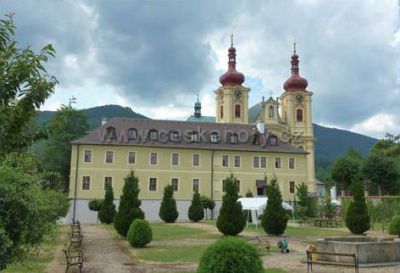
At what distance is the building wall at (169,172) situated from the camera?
51.2 metres

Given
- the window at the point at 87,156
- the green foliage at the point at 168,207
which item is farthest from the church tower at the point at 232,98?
the green foliage at the point at 168,207

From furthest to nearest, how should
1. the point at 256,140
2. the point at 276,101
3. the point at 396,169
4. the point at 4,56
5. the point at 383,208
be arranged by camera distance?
the point at 276,101 → the point at 396,169 → the point at 256,140 → the point at 383,208 → the point at 4,56

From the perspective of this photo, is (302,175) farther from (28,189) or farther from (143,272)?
(28,189)

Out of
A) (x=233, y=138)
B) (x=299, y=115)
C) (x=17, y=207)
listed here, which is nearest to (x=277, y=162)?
(x=233, y=138)

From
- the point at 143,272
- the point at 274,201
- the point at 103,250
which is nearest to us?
the point at 143,272

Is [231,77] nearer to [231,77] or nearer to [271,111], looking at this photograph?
[231,77]

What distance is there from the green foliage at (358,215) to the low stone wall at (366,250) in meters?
12.5

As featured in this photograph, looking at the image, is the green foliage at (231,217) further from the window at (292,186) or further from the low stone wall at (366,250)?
the window at (292,186)

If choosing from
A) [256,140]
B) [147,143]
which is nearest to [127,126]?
[147,143]

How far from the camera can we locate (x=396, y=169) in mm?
63688

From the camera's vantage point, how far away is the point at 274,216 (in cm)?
2952

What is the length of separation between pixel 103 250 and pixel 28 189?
14.7 metres

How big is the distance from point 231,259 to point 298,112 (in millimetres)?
72869

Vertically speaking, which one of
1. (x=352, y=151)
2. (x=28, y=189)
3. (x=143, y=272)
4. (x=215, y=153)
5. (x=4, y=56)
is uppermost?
(x=352, y=151)
